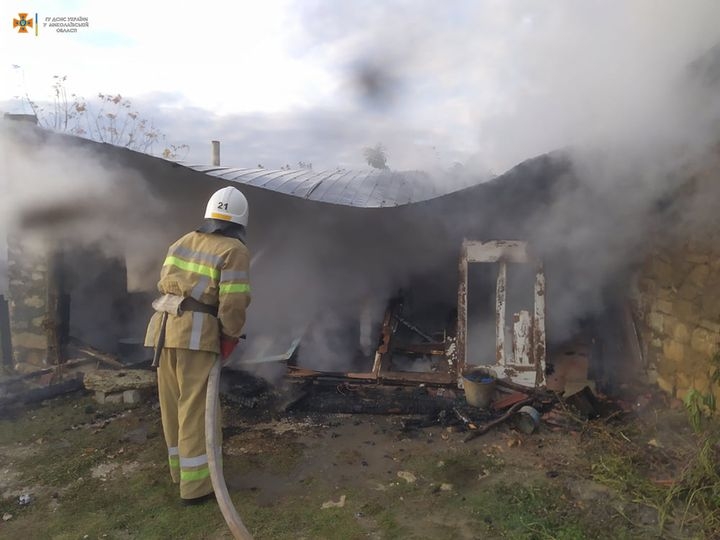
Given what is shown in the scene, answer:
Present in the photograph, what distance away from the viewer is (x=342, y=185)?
564 cm

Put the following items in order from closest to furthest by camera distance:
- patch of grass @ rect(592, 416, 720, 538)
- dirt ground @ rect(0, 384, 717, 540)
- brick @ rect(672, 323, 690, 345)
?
patch of grass @ rect(592, 416, 720, 538)
dirt ground @ rect(0, 384, 717, 540)
brick @ rect(672, 323, 690, 345)

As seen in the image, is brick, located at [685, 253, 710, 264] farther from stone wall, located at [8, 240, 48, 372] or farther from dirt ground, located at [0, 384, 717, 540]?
stone wall, located at [8, 240, 48, 372]

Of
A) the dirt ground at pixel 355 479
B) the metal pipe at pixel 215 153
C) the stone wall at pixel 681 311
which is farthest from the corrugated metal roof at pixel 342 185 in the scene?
the metal pipe at pixel 215 153

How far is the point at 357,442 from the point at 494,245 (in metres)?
2.83

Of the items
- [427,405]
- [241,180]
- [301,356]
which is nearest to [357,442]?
[427,405]

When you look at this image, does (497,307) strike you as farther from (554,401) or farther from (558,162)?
(558,162)

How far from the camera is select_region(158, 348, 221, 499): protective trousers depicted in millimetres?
3465

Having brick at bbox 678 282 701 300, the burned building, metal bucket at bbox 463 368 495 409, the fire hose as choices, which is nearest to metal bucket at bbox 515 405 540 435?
metal bucket at bbox 463 368 495 409

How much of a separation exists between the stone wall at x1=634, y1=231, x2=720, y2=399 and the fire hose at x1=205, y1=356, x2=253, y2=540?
3944 millimetres

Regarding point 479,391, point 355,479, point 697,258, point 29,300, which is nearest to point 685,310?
point 697,258

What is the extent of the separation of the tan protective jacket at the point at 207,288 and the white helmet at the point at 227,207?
0.61 ft

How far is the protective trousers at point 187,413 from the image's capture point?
346cm

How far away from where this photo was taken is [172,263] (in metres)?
3.63

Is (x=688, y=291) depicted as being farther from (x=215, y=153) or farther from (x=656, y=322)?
(x=215, y=153)
